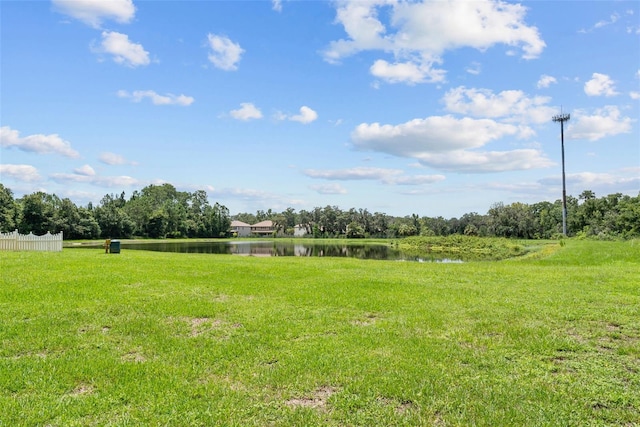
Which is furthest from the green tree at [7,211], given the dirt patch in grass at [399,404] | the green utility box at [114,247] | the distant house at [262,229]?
the distant house at [262,229]

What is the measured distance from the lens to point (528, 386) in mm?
4359

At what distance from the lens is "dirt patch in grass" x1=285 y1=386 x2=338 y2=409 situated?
3.95 metres

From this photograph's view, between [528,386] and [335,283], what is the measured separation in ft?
22.1

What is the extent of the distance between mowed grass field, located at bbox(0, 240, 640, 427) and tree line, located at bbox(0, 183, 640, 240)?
160ft

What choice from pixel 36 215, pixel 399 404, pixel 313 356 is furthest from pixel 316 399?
pixel 36 215

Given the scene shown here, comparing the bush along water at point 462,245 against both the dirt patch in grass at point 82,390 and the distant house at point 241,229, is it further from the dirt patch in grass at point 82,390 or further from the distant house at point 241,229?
the distant house at point 241,229

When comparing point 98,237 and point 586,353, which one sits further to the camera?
point 98,237

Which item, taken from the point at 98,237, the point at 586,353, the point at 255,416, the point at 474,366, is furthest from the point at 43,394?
the point at 98,237

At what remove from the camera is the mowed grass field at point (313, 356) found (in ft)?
12.5

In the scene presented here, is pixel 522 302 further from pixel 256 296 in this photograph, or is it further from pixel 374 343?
pixel 256 296

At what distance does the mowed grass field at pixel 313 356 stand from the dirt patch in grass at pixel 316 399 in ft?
0.06

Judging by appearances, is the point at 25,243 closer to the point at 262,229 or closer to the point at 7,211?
the point at 7,211

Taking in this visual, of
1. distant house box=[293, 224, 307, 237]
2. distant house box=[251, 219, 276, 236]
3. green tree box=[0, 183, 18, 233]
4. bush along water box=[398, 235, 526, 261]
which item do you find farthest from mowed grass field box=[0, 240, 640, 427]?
distant house box=[251, 219, 276, 236]

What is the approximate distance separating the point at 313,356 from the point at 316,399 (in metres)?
1.03
